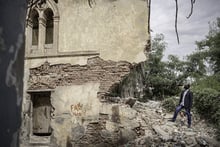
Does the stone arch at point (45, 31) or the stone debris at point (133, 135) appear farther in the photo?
the stone arch at point (45, 31)

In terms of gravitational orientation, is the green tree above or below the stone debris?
above

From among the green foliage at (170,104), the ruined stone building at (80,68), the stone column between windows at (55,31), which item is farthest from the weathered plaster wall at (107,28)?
the green foliage at (170,104)

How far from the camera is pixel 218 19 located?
2550cm

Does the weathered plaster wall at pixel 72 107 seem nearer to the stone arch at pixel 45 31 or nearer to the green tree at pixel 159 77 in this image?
the stone arch at pixel 45 31

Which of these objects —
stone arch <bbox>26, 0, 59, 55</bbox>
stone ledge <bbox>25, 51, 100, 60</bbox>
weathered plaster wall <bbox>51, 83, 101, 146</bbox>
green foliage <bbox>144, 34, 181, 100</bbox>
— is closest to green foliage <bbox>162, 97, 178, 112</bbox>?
weathered plaster wall <bbox>51, 83, 101, 146</bbox>

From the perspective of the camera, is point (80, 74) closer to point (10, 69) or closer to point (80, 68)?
point (80, 68)

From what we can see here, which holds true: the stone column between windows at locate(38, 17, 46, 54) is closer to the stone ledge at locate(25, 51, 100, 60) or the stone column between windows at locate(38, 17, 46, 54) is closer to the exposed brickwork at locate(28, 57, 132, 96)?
the stone ledge at locate(25, 51, 100, 60)

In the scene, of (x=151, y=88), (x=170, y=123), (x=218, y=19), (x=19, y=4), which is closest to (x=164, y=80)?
(x=151, y=88)

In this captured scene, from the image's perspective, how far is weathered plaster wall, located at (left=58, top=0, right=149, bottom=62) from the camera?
9.34 meters

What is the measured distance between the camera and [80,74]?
955cm

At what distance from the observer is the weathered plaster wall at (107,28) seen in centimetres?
934

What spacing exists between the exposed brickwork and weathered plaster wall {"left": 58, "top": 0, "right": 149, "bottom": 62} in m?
0.29

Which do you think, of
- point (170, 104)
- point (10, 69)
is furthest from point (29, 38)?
point (10, 69)

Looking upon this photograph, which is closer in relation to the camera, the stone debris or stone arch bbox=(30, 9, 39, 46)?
the stone debris
